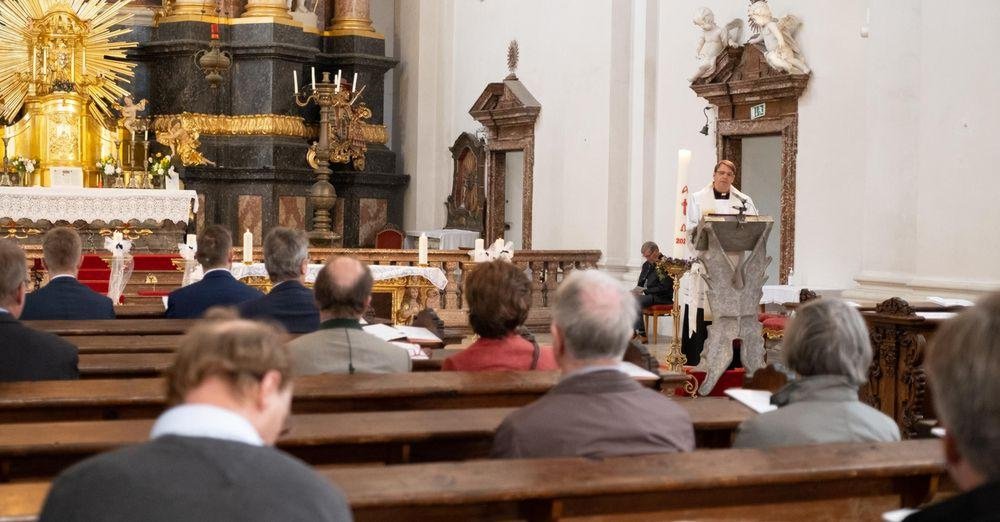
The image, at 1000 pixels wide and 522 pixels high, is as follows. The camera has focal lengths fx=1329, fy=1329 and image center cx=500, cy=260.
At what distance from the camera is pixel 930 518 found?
6.64 feet

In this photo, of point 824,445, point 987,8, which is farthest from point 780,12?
point 824,445

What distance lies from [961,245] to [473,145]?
9712 mm

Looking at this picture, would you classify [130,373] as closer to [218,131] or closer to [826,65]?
[826,65]

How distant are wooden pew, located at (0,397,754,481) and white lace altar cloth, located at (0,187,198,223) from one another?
12.5 m

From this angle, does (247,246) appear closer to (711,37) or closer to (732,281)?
(732,281)

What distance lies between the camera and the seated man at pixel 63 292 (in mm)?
6805

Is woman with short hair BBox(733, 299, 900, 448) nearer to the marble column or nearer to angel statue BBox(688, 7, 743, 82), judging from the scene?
angel statue BBox(688, 7, 743, 82)

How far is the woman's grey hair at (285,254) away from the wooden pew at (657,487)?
3071 mm

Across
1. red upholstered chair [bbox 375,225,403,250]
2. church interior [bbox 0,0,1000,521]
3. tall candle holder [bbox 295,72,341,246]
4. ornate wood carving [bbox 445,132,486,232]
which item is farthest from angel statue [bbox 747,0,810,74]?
tall candle holder [bbox 295,72,341,246]

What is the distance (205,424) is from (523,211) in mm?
15355

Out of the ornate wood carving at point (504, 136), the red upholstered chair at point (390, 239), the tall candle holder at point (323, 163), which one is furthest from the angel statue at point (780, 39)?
the tall candle holder at point (323, 163)

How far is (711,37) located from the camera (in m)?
13.4

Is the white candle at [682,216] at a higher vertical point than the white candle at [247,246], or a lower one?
higher

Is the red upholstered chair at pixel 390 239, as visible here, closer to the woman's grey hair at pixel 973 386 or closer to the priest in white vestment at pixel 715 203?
the priest in white vestment at pixel 715 203
